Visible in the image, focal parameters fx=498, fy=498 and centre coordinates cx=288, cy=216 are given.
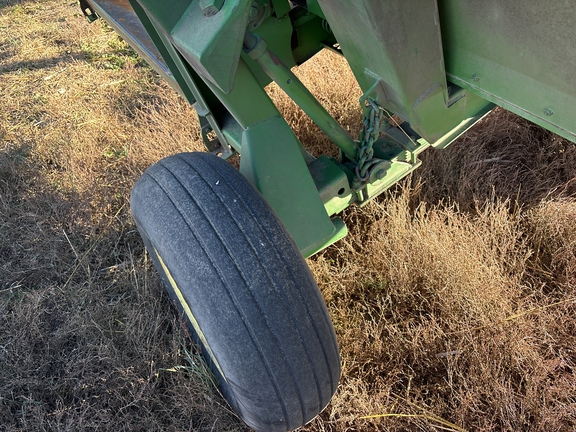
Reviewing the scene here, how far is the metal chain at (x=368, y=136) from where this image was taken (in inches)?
65.3

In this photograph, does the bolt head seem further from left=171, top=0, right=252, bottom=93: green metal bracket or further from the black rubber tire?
the black rubber tire

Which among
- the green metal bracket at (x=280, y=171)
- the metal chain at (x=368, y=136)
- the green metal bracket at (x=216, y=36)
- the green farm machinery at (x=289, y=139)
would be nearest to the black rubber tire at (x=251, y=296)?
the green farm machinery at (x=289, y=139)

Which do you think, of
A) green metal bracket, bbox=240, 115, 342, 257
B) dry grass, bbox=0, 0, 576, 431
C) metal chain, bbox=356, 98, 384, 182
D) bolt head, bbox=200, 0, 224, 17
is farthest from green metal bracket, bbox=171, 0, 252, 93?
dry grass, bbox=0, 0, 576, 431

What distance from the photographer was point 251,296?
144 cm

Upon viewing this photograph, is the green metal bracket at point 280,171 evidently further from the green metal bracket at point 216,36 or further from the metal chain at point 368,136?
the green metal bracket at point 216,36

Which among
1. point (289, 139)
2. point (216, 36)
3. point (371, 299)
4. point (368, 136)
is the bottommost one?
point (371, 299)

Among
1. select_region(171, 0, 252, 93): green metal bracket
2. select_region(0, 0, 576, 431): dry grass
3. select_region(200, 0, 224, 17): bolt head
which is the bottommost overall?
select_region(0, 0, 576, 431): dry grass

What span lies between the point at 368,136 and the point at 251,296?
0.75 meters

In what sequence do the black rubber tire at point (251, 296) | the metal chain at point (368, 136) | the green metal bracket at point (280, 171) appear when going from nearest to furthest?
1. the black rubber tire at point (251, 296)
2. the metal chain at point (368, 136)
3. the green metal bracket at point (280, 171)

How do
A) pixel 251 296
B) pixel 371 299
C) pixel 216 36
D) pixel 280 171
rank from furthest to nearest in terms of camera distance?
pixel 371 299, pixel 280 171, pixel 251 296, pixel 216 36

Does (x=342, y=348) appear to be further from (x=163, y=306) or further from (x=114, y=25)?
(x=114, y=25)

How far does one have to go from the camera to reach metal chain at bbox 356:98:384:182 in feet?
5.44

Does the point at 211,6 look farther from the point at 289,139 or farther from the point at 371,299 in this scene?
the point at 371,299

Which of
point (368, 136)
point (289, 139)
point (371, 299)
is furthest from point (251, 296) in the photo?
point (371, 299)
